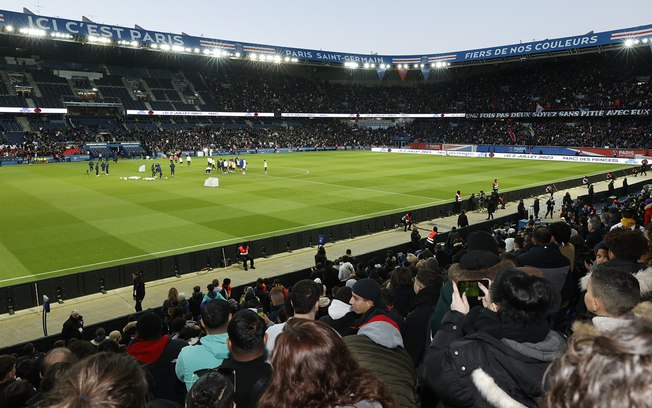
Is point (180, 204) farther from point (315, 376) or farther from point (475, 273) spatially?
point (315, 376)

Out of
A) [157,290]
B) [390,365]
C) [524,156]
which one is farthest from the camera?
[524,156]

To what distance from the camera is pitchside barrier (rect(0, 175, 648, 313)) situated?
15.1m

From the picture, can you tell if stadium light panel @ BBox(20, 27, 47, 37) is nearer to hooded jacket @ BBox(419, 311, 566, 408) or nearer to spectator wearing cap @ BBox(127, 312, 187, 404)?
spectator wearing cap @ BBox(127, 312, 187, 404)

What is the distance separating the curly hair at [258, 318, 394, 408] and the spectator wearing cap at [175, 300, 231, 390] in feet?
7.08

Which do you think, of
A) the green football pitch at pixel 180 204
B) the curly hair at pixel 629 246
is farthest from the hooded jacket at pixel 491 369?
the green football pitch at pixel 180 204

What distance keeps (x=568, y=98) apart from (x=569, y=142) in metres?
12.5

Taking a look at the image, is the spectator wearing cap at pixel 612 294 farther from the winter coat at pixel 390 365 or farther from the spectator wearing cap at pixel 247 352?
the spectator wearing cap at pixel 247 352

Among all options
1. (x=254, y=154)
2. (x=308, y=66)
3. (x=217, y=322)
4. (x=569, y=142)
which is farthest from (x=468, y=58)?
(x=217, y=322)

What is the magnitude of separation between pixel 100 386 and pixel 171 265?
16.7 m

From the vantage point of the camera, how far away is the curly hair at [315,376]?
244 cm

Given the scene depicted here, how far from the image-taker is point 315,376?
246 cm

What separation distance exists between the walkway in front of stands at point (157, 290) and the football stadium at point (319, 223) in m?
0.13

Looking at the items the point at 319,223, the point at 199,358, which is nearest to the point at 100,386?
the point at 199,358

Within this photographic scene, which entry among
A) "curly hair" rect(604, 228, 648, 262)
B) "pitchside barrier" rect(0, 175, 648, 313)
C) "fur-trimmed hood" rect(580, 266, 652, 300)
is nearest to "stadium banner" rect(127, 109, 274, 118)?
"pitchside barrier" rect(0, 175, 648, 313)
